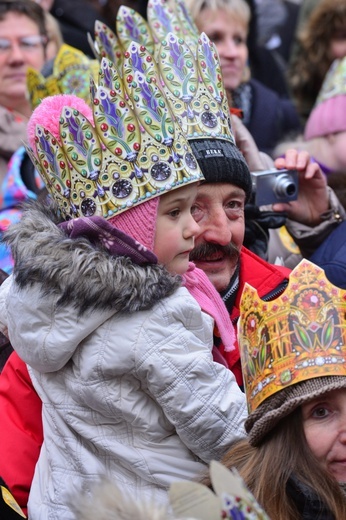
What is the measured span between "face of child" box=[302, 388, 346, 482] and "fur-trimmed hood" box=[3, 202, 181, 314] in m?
0.55

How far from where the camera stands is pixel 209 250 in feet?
12.7

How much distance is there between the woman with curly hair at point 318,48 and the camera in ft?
22.9

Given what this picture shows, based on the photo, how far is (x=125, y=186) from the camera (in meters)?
3.47

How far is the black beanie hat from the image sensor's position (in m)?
3.82

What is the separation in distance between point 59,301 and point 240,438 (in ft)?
2.10

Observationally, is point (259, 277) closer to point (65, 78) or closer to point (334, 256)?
point (334, 256)

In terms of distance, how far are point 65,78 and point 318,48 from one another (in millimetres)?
2216

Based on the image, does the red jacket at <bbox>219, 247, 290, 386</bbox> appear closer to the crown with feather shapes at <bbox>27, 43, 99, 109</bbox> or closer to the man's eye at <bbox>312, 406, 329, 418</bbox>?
the man's eye at <bbox>312, 406, 329, 418</bbox>

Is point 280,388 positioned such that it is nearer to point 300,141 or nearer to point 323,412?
point 323,412

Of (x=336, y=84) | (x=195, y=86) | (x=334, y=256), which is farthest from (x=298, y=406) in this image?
(x=336, y=84)

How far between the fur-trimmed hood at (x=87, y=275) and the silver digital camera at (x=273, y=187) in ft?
3.98

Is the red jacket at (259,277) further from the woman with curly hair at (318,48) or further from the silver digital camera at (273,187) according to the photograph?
the woman with curly hair at (318,48)

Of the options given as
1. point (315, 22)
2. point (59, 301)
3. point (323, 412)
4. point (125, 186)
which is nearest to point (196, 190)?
point (125, 186)

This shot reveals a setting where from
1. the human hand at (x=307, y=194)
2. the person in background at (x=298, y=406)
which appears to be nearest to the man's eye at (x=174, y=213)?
the person in background at (x=298, y=406)
